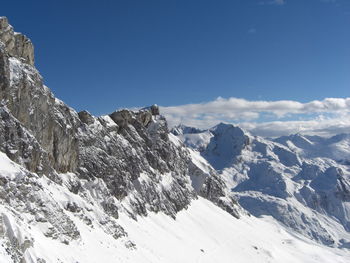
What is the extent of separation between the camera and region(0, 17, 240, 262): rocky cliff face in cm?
4194

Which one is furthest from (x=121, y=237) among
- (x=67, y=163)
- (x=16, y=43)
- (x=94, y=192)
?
(x=16, y=43)

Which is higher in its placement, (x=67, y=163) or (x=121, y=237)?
(x=67, y=163)

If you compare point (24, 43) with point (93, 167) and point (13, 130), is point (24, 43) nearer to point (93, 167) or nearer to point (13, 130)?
point (13, 130)

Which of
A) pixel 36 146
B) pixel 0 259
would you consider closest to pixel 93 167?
pixel 36 146

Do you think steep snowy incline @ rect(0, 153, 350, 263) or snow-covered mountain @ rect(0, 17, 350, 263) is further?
snow-covered mountain @ rect(0, 17, 350, 263)

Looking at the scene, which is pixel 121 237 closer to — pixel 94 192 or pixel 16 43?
pixel 94 192

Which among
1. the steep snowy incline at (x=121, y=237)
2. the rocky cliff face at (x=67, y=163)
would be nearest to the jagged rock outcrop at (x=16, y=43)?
the rocky cliff face at (x=67, y=163)

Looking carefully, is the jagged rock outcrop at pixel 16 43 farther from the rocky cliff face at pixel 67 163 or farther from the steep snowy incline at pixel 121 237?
the steep snowy incline at pixel 121 237

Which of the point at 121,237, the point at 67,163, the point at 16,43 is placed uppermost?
the point at 16,43

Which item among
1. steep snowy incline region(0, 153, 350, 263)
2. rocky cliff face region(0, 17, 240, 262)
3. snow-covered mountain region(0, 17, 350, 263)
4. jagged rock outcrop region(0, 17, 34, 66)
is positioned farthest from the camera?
jagged rock outcrop region(0, 17, 34, 66)

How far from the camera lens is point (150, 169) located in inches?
4013

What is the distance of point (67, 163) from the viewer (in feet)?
225

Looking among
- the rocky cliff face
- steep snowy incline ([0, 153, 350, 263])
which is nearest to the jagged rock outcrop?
the rocky cliff face

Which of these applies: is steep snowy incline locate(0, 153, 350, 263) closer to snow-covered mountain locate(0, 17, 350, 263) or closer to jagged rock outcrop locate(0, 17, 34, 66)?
snow-covered mountain locate(0, 17, 350, 263)
